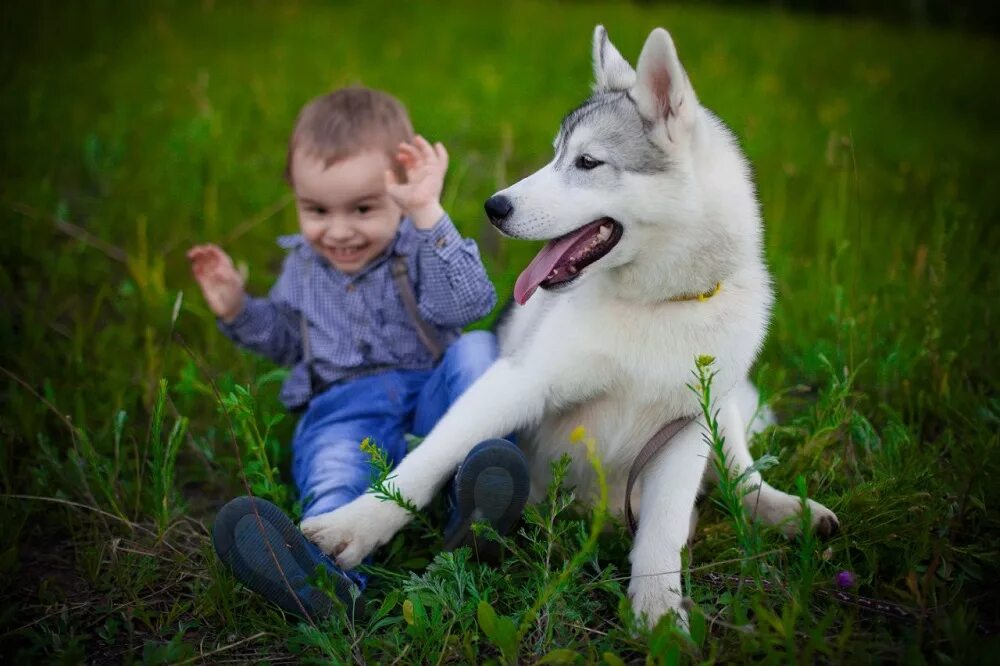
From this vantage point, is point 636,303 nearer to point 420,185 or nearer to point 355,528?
point 420,185

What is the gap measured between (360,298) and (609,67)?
3.53ft

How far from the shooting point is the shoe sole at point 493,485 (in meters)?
2.04

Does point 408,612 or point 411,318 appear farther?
point 411,318

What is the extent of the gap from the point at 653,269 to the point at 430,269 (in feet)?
2.56

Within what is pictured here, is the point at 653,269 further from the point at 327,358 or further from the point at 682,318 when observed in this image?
the point at 327,358

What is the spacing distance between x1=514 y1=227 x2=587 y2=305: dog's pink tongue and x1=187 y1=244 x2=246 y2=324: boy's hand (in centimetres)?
113

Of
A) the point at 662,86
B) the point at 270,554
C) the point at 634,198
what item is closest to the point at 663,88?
the point at 662,86

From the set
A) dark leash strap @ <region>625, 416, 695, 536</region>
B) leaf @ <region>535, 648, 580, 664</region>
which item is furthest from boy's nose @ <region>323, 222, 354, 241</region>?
leaf @ <region>535, 648, 580, 664</region>

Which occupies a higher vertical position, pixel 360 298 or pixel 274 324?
pixel 360 298

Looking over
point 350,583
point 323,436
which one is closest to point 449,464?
point 350,583

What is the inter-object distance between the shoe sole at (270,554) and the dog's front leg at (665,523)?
2.33ft

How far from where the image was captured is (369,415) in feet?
8.89

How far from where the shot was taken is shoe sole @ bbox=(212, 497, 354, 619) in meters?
1.95

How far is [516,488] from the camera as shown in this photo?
2070mm
